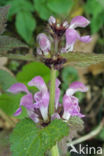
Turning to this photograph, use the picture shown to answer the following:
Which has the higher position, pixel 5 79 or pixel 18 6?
pixel 18 6

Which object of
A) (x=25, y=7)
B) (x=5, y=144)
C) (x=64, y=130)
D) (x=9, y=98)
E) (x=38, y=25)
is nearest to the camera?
(x=64, y=130)

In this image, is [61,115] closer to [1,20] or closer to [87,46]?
[1,20]

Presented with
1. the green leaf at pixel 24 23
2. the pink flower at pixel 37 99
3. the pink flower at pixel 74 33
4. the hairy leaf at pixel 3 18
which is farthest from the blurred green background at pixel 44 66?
the hairy leaf at pixel 3 18

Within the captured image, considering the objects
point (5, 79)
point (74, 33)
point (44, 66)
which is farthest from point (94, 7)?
point (74, 33)

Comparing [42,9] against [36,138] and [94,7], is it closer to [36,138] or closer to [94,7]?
[94,7]

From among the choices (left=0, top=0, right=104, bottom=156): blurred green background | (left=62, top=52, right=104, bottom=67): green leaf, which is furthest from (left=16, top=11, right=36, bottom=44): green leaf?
(left=62, top=52, right=104, bottom=67): green leaf

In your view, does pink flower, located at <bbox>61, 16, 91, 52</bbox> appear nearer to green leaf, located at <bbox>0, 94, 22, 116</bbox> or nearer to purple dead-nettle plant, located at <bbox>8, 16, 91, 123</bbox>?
purple dead-nettle plant, located at <bbox>8, 16, 91, 123</bbox>

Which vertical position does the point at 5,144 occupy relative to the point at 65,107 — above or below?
below

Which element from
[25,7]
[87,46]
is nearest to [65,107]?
[25,7]
